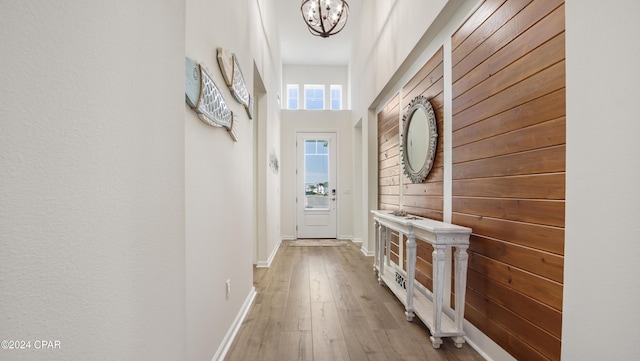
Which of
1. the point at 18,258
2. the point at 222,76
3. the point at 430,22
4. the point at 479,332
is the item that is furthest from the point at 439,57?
the point at 18,258

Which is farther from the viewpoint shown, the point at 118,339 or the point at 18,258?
the point at 118,339

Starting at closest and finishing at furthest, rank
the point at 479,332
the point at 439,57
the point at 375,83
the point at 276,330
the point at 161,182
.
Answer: the point at 161,182 → the point at 479,332 → the point at 276,330 → the point at 439,57 → the point at 375,83

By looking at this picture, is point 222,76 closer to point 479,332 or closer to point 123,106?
point 123,106

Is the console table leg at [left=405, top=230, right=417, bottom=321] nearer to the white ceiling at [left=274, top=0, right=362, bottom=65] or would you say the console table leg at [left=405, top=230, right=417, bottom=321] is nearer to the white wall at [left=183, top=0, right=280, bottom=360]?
the white wall at [left=183, top=0, right=280, bottom=360]

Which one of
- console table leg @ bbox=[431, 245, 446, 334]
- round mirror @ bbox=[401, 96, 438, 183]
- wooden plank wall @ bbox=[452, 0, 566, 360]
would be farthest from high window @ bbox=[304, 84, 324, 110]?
console table leg @ bbox=[431, 245, 446, 334]

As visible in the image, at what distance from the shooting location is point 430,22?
2.20 m

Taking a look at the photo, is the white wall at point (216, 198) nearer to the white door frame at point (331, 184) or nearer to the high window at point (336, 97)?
the white door frame at point (331, 184)

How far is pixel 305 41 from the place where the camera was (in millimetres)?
5871

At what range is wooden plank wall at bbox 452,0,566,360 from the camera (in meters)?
1.27

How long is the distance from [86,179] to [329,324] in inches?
81.2

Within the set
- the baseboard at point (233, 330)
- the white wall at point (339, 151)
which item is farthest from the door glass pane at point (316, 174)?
the baseboard at point (233, 330)

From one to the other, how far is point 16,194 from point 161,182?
448 millimetres

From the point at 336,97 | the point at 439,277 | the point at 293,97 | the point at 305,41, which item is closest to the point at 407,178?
the point at 439,277

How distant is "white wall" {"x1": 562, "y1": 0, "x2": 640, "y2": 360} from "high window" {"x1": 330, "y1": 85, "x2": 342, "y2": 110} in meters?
5.94
